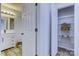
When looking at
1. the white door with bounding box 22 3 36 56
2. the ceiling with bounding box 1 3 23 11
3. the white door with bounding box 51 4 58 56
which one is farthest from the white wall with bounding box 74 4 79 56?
the ceiling with bounding box 1 3 23 11

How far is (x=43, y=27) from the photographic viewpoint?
1.71 metres

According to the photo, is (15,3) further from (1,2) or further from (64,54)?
(64,54)

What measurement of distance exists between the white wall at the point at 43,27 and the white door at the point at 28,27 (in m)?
0.08

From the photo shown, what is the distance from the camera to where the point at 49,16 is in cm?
172

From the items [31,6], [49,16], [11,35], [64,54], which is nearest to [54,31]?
[49,16]

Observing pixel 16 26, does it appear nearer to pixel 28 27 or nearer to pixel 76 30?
pixel 28 27

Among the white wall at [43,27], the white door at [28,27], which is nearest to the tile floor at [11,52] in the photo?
the white door at [28,27]

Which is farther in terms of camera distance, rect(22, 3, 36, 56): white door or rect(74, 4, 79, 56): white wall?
rect(22, 3, 36, 56): white door

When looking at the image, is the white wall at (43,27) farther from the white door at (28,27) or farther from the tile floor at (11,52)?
the tile floor at (11,52)

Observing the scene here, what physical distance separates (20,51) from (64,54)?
0.58 metres

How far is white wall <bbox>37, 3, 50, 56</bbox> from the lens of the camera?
170 centimetres

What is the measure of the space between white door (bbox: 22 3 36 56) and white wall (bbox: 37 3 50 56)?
82 millimetres

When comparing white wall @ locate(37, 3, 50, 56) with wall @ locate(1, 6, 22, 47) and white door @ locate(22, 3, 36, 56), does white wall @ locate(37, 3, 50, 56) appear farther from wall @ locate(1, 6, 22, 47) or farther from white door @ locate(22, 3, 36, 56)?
wall @ locate(1, 6, 22, 47)

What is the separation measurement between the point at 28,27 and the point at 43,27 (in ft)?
0.74
